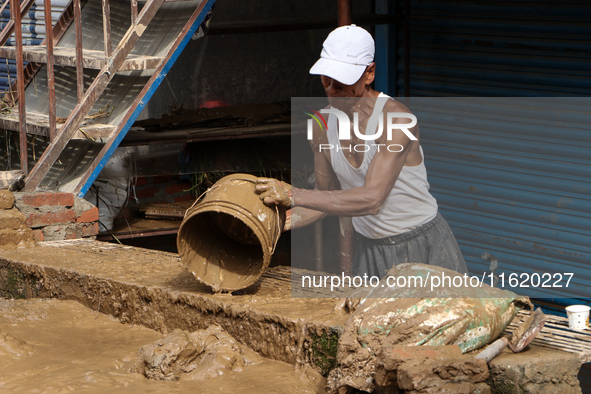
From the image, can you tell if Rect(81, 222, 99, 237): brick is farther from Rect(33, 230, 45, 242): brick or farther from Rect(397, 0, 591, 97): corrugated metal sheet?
Rect(397, 0, 591, 97): corrugated metal sheet

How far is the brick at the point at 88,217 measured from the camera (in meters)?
5.21

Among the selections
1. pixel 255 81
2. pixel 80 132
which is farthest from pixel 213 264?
pixel 255 81

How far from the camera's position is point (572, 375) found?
255 cm

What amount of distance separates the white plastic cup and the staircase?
3.49m

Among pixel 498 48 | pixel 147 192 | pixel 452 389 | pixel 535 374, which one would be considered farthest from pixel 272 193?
pixel 147 192

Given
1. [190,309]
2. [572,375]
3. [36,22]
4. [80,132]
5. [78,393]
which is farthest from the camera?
[36,22]

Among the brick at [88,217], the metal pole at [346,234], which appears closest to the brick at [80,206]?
the brick at [88,217]

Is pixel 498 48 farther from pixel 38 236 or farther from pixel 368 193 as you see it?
pixel 38 236

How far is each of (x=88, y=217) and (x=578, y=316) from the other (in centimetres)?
382

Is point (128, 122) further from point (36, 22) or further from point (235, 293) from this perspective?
point (36, 22)

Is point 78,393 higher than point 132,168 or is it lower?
lower

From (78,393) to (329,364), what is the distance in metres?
1.15

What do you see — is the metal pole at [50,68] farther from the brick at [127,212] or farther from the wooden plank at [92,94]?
the brick at [127,212]

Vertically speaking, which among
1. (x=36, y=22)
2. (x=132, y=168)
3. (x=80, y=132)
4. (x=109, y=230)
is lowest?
(x=109, y=230)
